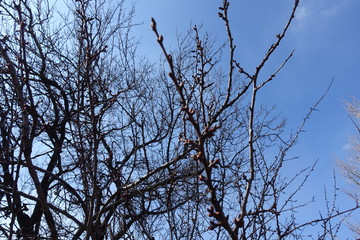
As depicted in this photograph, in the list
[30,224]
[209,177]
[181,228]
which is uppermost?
[30,224]

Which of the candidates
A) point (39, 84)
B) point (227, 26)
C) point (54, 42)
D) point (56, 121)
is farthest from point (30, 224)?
point (227, 26)

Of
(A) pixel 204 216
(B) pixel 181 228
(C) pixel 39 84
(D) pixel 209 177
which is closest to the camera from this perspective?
(D) pixel 209 177

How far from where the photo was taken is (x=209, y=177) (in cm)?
91

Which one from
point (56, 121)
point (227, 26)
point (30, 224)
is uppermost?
point (56, 121)

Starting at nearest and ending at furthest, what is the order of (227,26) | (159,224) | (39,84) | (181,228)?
(227,26) < (181,228) < (159,224) < (39,84)

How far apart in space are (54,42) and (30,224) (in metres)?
3.40

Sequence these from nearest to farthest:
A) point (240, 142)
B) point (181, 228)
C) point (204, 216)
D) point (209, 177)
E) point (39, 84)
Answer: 1. point (209, 177)
2. point (181, 228)
3. point (204, 216)
4. point (240, 142)
5. point (39, 84)

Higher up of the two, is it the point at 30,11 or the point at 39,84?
the point at 30,11

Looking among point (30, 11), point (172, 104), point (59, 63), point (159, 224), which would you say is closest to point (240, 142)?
point (172, 104)

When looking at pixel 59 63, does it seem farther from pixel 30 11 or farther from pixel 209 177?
pixel 209 177

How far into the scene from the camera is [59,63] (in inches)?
255

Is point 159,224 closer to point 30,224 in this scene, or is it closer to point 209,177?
point 30,224

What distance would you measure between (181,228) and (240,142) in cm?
309

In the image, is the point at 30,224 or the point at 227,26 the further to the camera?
the point at 30,224
